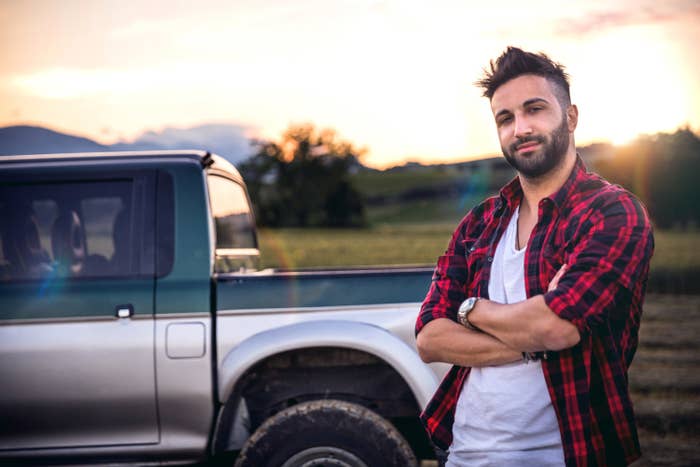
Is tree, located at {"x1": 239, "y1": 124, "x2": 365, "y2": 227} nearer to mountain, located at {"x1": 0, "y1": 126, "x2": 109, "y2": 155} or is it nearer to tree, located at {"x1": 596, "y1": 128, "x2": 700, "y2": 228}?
tree, located at {"x1": 596, "y1": 128, "x2": 700, "y2": 228}

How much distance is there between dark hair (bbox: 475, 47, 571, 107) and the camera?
2260 mm

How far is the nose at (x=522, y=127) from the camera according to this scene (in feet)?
7.25

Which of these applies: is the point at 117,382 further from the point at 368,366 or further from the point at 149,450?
the point at 368,366

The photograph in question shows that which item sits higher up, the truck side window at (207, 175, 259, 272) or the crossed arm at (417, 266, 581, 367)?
the truck side window at (207, 175, 259, 272)

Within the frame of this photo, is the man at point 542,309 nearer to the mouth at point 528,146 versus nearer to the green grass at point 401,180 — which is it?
the mouth at point 528,146

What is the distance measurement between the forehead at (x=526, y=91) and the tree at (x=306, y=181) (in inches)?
3403

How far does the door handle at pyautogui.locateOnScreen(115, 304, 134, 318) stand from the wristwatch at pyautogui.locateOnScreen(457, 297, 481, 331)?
1837mm

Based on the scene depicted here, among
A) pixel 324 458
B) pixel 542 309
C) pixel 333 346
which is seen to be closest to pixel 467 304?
pixel 542 309

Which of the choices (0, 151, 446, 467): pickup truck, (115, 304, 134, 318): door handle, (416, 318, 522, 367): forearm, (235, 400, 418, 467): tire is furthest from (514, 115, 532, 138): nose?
(115, 304, 134, 318): door handle

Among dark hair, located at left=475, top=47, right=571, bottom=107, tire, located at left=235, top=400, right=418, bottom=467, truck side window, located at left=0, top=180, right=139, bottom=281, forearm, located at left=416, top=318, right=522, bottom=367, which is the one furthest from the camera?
truck side window, located at left=0, top=180, right=139, bottom=281

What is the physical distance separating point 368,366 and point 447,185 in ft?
433

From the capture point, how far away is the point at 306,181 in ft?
342

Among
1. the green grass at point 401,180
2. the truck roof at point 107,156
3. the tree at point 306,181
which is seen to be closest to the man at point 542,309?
the truck roof at point 107,156

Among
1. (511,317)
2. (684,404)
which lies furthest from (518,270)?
(684,404)
